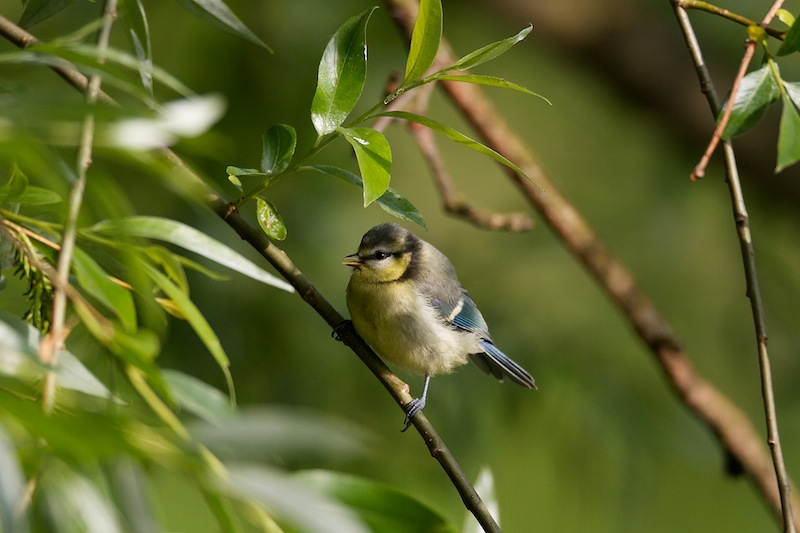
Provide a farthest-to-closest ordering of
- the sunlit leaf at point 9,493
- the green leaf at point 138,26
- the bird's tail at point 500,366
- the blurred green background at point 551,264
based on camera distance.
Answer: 1. the blurred green background at point 551,264
2. the bird's tail at point 500,366
3. the green leaf at point 138,26
4. the sunlit leaf at point 9,493

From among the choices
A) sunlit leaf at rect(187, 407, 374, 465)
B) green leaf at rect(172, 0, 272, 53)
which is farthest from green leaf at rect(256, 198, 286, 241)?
sunlit leaf at rect(187, 407, 374, 465)

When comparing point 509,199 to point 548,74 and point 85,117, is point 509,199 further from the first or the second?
point 85,117

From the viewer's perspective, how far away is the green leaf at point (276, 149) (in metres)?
0.70

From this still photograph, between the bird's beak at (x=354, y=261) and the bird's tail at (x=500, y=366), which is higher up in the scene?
the bird's beak at (x=354, y=261)

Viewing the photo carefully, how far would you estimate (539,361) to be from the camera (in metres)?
1.84

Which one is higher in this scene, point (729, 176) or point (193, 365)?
point (729, 176)

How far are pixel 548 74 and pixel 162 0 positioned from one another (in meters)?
1.08

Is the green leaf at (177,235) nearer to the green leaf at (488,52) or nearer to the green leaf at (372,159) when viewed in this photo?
the green leaf at (372,159)

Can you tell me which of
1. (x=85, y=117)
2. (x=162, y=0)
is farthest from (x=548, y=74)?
(x=85, y=117)

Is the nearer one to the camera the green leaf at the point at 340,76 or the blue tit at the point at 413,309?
the green leaf at the point at 340,76

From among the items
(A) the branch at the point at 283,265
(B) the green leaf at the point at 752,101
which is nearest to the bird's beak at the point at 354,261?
(A) the branch at the point at 283,265

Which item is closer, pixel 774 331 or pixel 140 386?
pixel 140 386

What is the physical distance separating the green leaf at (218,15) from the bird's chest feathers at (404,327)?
605mm

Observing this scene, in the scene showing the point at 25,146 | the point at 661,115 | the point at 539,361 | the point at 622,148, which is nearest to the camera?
the point at 25,146
